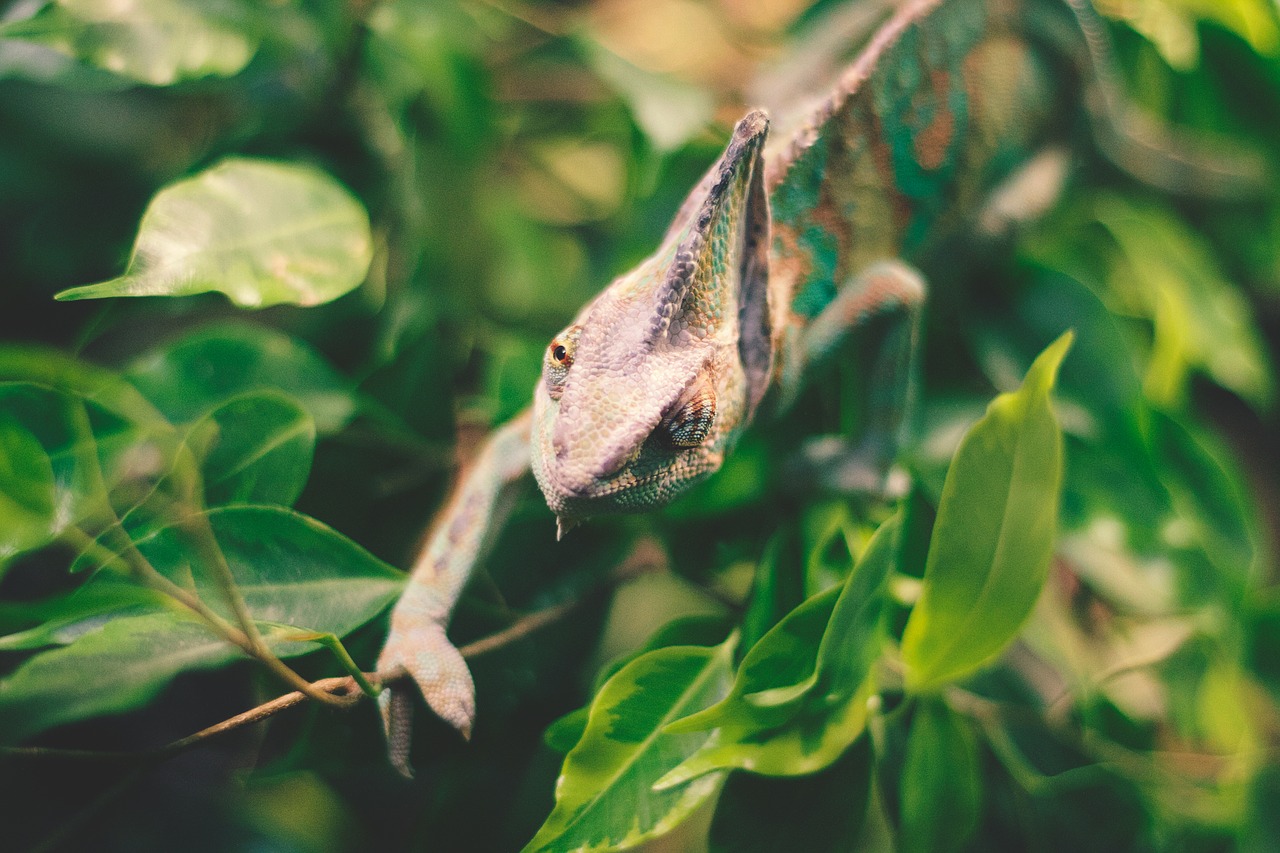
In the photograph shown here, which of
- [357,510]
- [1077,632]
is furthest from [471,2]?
[1077,632]

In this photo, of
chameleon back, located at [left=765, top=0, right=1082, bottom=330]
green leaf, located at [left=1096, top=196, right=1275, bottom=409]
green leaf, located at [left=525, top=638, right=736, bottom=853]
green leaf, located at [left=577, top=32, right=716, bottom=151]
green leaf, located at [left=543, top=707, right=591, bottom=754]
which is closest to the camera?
green leaf, located at [left=525, top=638, right=736, bottom=853]

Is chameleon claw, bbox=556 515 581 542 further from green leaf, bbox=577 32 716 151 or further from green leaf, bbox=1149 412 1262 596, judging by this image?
green leaf, bbox=1149 412 1262 596

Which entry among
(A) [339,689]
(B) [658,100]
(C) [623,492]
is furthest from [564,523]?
(B) [658,100]

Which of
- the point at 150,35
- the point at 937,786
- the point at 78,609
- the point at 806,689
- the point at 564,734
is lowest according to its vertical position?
the point at 937,786

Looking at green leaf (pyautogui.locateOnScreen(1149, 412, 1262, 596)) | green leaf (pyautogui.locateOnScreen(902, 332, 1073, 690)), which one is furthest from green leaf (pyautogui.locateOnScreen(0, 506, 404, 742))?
green leaf (pyautogui.locateOnScreen(1149, 412, 1262, 596))

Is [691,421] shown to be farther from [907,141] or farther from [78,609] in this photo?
[907,141]

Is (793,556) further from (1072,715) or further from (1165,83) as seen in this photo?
(1165,83)
